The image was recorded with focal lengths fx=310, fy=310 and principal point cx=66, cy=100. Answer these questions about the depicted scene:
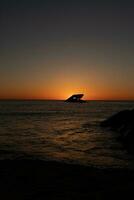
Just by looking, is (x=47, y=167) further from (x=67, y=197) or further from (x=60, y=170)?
(x=67, y=197)

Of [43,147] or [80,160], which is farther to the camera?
[43,147]

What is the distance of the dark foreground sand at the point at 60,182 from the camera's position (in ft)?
27.9

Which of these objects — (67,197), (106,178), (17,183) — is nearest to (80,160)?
(106,178)

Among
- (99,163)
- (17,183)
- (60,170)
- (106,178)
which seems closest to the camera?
(17,183)

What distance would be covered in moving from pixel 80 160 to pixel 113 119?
23.7 meters

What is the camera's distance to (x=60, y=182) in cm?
991

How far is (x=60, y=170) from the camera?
11.7m

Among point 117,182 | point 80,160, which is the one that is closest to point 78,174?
point 117,182

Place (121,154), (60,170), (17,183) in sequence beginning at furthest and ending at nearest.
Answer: (121,154)
(60,170)
(17,183)

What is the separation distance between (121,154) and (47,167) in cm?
579

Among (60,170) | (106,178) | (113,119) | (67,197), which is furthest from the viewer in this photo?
(113,119)

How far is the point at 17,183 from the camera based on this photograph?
9.68 m

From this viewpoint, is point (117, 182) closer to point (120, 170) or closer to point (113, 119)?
point (120, 170)

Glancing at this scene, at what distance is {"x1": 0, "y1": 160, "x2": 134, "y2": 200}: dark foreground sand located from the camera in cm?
850
